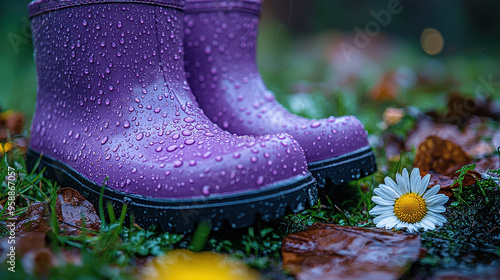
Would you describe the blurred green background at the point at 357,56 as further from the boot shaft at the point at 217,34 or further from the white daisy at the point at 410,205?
the white daisy at the point at 410,205

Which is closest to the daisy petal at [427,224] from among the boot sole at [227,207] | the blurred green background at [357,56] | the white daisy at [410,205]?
the white daisy at [410,205]

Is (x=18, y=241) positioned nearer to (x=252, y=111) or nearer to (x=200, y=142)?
(x=200, y=142)

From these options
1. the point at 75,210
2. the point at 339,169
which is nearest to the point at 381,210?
the point at 339,169

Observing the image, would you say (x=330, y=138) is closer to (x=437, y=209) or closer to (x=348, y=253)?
(x=437, y=209)

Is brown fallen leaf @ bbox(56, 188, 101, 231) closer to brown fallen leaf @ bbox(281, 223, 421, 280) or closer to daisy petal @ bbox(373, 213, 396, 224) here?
brown fallen leaf @ bbox(281, 223, 421, 280)

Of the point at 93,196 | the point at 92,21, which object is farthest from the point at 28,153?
the point at 92,21

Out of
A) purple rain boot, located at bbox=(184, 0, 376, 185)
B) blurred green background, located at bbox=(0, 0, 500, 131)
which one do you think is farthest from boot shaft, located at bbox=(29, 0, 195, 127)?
blurred green background, located at bbox=(0, 0, 500, 131)
